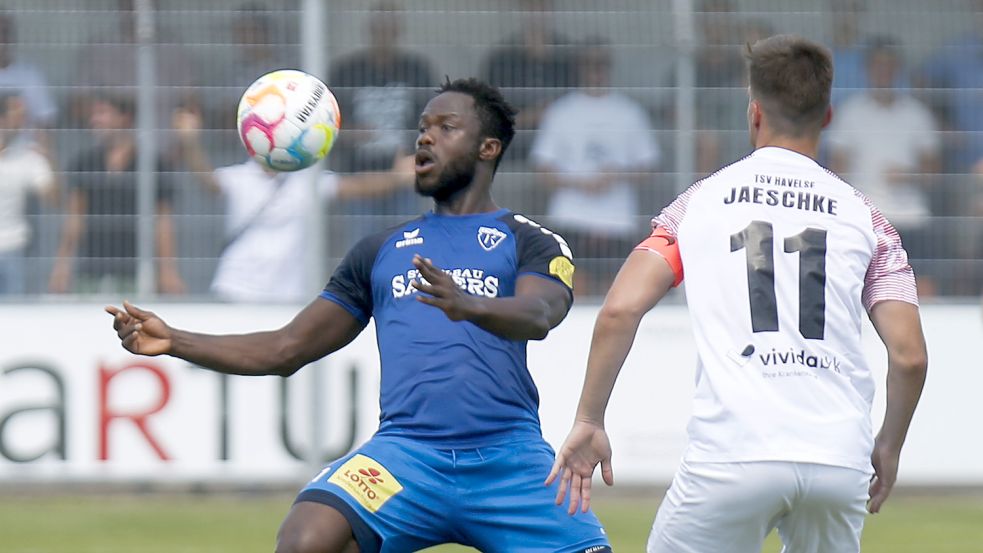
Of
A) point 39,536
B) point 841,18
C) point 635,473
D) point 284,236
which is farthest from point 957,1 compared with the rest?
point 39,536

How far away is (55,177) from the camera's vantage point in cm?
1063

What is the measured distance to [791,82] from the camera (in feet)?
14.8

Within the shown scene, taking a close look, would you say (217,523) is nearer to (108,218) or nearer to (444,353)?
(108,218)

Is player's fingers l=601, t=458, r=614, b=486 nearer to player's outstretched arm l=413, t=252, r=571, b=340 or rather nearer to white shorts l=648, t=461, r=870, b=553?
white shorts l=648, t=461, r=870, b=553

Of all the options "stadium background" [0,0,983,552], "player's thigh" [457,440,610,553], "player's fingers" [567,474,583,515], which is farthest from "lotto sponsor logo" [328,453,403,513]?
"stadium background" [0,0,983,552]

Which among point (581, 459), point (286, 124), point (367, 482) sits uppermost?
point (286, 124)

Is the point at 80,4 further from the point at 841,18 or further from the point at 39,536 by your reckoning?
the point at 841,18

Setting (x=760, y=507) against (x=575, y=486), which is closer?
(x=760, y=507)

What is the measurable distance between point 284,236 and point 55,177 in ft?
4.92

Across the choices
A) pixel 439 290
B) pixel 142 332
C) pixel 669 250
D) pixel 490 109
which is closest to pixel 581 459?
pixel 669 250

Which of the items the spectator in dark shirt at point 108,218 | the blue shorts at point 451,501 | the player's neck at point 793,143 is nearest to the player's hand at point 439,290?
the blue shorts at point 451,501

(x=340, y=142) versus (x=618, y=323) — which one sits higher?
(x=340, y=142)

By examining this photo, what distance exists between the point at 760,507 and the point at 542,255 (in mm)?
1628

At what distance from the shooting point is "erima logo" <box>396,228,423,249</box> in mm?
5723
